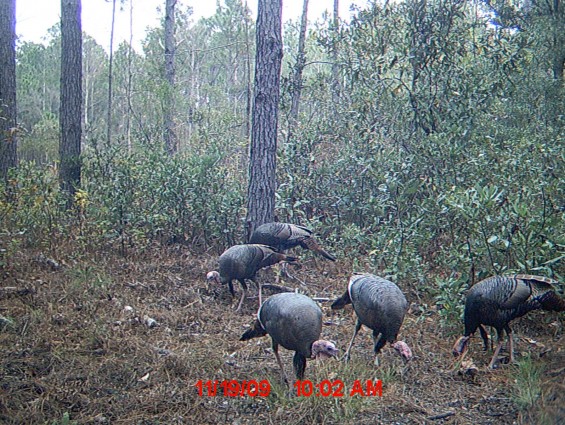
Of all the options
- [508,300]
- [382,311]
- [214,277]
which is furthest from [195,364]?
[508,300]

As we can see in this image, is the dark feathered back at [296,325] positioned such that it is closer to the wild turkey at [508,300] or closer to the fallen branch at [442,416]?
the fallen branch at [442,416]

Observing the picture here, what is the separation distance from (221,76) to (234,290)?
107 feet

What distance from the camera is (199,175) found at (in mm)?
9070

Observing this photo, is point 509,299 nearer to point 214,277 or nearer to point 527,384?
point 527,384

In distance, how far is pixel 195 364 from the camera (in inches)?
196

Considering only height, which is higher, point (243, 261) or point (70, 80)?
point (70, 80)

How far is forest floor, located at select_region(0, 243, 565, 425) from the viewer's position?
416 centimetres

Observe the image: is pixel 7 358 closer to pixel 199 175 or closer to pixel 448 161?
pixel 199 175

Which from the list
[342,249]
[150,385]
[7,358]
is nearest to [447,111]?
[342,249]
